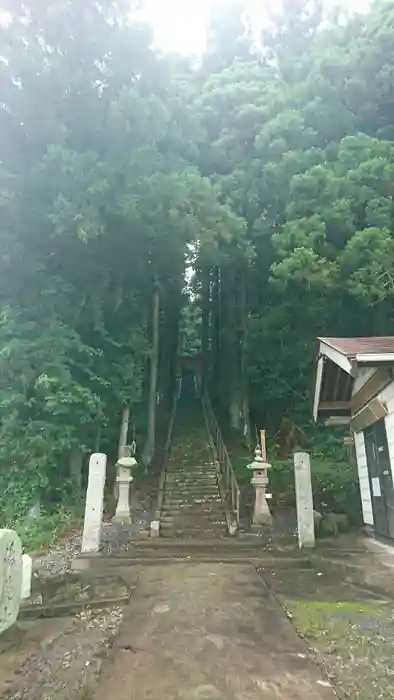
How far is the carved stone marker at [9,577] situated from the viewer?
343cm

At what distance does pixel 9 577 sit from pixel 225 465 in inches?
356

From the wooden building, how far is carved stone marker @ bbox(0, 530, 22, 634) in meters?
3.84

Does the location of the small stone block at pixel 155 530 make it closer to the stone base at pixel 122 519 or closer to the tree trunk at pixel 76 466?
the stone base at pixel 122 519

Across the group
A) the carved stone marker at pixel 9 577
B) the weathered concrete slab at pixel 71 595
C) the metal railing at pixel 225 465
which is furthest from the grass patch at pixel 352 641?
the metal railing at pixel 225 465

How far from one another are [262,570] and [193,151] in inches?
420

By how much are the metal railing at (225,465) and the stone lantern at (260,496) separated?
353 mm

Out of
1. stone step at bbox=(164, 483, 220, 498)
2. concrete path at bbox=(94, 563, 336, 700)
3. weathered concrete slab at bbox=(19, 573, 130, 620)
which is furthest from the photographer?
stone step at bbox=(164, 483, 220, 498)

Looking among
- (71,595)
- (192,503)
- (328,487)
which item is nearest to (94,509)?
(71,595)

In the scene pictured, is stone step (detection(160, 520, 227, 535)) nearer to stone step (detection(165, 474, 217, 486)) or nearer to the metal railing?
the metal railing

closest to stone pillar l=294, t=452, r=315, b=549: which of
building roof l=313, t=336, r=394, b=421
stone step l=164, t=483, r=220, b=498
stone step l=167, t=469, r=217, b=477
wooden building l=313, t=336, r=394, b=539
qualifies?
wooden building l=313, t=336, r=394, b=539

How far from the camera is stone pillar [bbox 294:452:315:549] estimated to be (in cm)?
707

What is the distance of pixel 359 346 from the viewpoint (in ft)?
21.3

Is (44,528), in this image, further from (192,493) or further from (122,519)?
(192,493)

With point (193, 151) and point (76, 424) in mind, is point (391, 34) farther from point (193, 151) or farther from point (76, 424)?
point (76, 424)
